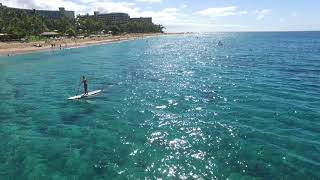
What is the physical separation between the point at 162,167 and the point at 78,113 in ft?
53.4

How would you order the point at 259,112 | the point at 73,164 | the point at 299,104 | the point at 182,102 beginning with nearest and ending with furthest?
the point at 73,164 → the point at 259,112 → the point at 299,104 → the point at 182,102

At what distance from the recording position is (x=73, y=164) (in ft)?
75.6

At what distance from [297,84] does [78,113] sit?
31.4 metres

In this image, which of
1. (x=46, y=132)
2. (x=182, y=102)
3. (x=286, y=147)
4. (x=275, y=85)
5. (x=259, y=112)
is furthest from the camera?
(x=275, y=85)

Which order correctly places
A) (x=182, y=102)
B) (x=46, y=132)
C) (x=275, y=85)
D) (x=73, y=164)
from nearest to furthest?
(x=73, y=164) → (x=46, y=132) → (x=182, y=102) → (x=275, y=85)

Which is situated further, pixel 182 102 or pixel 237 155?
pixel 182 102

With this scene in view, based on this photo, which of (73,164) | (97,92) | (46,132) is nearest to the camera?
(73,164)

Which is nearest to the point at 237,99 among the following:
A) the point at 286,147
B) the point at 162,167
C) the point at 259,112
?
the point at 259,112

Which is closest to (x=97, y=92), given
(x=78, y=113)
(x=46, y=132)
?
(x=78, y=113)

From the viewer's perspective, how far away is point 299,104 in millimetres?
37781

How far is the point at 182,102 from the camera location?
40250 mm

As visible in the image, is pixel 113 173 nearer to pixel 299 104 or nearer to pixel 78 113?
pixel 78 113

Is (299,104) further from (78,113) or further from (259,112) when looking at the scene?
(78,113)

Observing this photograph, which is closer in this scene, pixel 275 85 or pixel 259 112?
pixel 259 112
